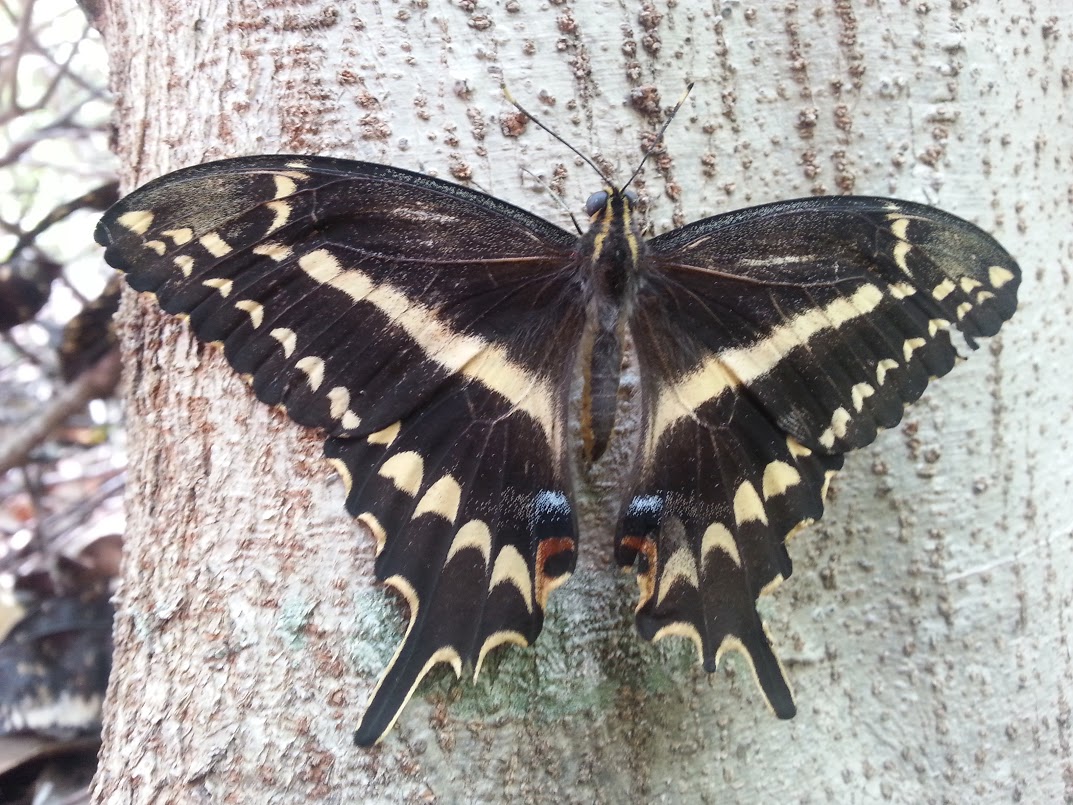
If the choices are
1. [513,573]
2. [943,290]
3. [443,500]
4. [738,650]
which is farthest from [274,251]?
[943,290]

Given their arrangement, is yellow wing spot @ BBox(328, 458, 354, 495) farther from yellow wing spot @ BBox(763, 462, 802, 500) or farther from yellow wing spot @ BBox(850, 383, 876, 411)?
yellow wing spot @ BBox(850, 383, 876, 411)

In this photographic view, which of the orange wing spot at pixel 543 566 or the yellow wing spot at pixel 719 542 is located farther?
the yellow wing spot at pixel 719 542

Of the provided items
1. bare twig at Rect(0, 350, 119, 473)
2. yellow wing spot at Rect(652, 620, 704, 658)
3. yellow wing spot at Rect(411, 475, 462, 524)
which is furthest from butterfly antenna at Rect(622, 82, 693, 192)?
bare twig at Rect(0, 350, 119, 473)

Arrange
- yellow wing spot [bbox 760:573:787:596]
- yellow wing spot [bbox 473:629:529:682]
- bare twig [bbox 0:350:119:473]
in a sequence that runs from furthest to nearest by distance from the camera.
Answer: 1. bare twig [bbox 0:350:119:473]
2. yellow wing spot [bbox 760:573:787:596]
3. yellow wing spot [bbox 473:629:529:682]

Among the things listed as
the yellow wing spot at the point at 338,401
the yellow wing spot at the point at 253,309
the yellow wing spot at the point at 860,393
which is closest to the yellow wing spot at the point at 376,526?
the yellow wing spot at the point at 338,401

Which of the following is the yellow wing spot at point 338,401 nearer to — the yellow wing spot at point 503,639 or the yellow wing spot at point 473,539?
the yellow wing spot at point 473,539

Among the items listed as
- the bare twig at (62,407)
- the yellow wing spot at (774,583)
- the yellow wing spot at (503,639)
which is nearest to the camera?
the yellow wing spot at (503,639)

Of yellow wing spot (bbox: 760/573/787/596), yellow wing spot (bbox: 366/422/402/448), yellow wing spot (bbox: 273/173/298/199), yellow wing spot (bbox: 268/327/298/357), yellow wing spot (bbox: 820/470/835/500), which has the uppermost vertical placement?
yellow wing spot (bbox: 273/173/298/199)
